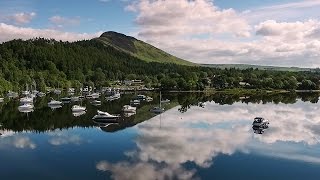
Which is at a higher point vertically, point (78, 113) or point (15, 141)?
point (78, 113)

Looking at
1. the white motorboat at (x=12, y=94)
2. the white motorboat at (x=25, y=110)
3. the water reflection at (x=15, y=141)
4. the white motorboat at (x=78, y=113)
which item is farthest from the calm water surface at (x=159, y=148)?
the white motorboat at (x=12, y=94)

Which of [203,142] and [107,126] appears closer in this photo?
[203,142]

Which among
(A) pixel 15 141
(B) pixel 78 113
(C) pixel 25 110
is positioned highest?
(C) pixel 25 110

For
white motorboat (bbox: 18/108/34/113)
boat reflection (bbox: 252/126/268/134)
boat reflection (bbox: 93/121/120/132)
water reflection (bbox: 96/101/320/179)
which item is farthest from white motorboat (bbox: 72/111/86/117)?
boat reflection (bbox: 252/126/268/134)

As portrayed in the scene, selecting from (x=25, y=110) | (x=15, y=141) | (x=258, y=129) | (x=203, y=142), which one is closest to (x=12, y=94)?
(x=25, y=110)

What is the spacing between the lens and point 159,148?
61.7m

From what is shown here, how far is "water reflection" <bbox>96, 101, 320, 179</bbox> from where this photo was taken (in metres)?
50.4

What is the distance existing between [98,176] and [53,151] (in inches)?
660

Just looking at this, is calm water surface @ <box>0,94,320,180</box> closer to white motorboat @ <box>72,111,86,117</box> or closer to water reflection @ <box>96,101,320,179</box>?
water reflection @ <box>96,101,320,179</box>

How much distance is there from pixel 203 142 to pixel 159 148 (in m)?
8.31

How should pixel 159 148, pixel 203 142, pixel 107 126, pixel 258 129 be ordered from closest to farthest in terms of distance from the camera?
pixel 159 148, pixel 203 142, pixel 258 129, pixel 107 126

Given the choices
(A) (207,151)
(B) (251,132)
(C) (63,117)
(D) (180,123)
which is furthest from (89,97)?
(A) (207,151)

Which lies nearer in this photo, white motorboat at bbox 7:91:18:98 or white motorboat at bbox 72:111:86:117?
white motorboat at bbox 72:111:86:117

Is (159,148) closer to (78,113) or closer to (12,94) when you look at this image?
(78,113)
